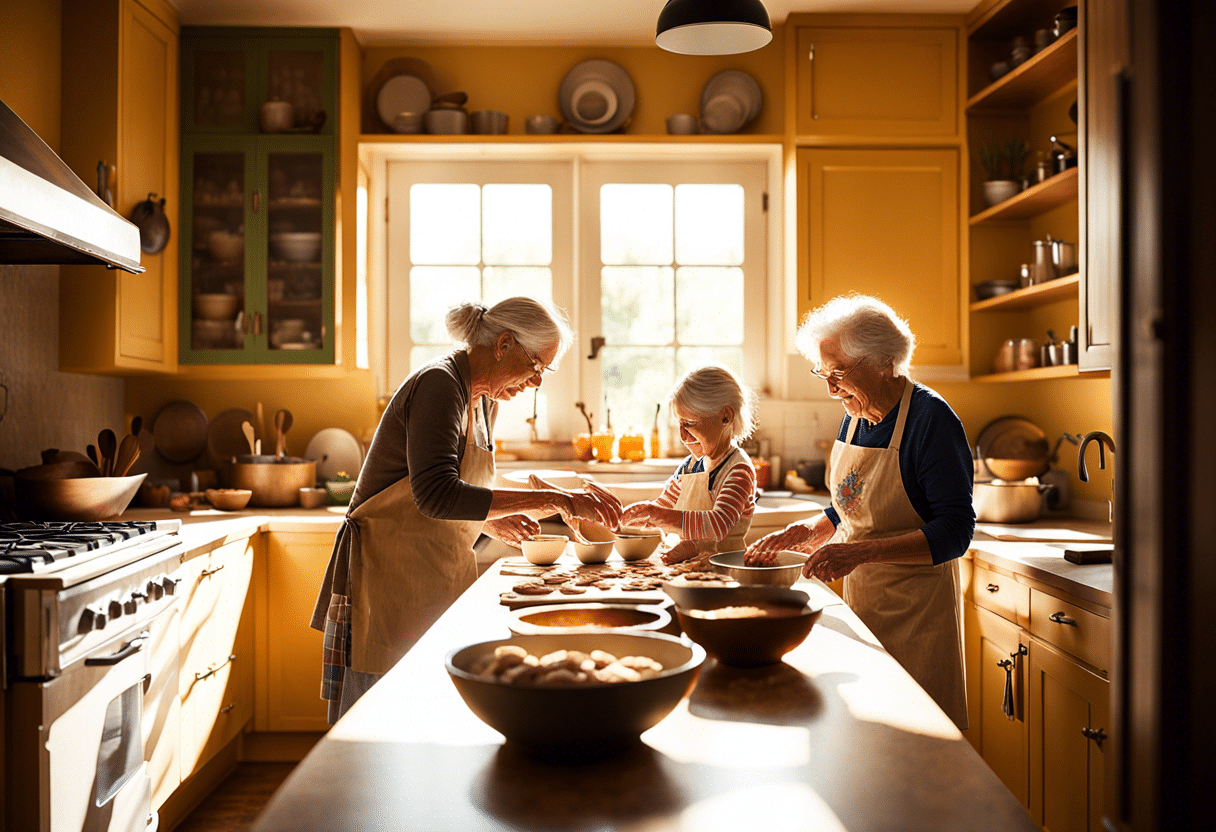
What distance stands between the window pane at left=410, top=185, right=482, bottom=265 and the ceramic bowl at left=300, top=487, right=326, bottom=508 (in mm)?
1215

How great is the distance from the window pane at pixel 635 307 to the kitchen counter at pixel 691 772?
3.06 m

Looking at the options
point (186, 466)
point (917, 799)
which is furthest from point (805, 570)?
point (186, 466)

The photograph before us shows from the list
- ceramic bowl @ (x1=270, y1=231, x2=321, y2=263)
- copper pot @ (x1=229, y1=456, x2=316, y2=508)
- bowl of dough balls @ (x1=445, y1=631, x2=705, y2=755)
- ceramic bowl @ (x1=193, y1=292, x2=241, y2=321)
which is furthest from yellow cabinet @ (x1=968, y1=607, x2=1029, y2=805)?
ceramic bowl @ (x1=193, y1=292, x2=241, y2=321)

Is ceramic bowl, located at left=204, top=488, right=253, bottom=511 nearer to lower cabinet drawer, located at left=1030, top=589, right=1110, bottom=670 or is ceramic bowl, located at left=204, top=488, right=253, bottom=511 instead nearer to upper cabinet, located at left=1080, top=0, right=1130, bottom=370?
lower cabinet drawer, located at left=1030, top=589, right=1110, bottom=670

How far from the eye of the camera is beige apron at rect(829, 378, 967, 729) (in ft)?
6.25

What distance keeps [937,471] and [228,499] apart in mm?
2717

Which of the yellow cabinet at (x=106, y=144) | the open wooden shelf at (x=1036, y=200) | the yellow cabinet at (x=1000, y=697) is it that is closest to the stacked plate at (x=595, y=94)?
the open wooden shelf at (x=1036, y=200)

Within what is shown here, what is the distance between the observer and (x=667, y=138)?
388cm

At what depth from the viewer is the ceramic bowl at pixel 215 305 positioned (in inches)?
145

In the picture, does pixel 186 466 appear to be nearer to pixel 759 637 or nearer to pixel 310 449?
pixel 310 449

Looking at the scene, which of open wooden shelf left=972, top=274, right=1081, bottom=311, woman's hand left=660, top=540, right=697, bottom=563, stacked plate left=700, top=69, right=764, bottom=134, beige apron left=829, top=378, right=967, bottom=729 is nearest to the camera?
beige apron left=829, top=378, right=967, bottom=729

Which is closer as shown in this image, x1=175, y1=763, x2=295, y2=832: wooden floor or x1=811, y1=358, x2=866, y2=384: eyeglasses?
x1=811, y1=358, x2=866, y2=384: eyeglasses

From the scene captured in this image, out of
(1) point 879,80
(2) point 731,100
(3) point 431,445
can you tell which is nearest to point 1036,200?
(1) point 879,80

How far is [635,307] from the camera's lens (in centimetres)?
414
